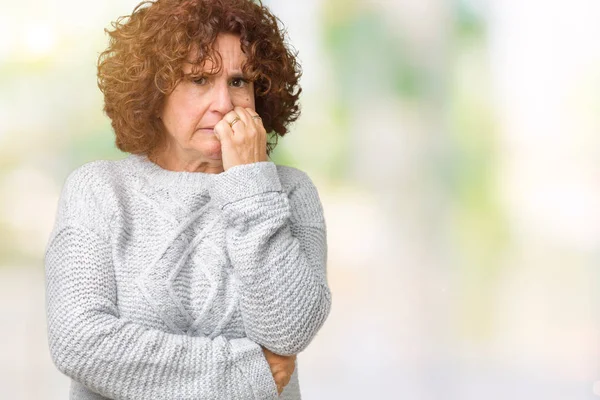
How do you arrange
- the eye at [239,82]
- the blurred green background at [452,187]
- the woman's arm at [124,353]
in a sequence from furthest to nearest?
the blurred green background at [452,187]
the eye at [239,82]
the woman's arm at [124,353]

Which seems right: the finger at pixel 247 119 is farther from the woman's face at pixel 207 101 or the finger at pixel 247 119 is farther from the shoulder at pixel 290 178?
the shoulder at pixel 290 178

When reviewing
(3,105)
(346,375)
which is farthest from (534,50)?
(3,105)

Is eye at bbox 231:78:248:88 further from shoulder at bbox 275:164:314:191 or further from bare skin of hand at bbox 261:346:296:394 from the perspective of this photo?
bare skin of hand at bbox 261:346:296:394

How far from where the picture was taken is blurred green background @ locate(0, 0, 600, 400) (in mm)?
3010

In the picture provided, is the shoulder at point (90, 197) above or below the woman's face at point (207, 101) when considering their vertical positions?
below

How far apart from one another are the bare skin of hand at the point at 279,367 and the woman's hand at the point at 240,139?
412 mm

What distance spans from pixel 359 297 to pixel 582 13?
130cm

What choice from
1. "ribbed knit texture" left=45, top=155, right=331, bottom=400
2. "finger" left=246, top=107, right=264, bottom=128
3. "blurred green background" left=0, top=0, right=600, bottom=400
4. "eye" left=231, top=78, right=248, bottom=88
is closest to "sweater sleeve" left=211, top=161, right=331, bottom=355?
"ribbed knit texture" left=45, top=155, right=331, bottom=400

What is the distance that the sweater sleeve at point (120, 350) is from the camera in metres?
1.68

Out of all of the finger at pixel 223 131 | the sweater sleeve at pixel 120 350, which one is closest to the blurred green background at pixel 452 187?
the finger at pixel 223 131

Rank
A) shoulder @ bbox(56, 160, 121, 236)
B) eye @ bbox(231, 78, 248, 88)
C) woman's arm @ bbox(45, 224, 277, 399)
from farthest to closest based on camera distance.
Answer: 1. eye @ bbox(231, 78, 248, 88)
2. shoulder @ bbox(56, 160, 121, 236)
3. woman's arm @ bbox(45, 224, 277, 399)

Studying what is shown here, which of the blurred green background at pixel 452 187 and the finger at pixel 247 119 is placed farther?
the blurred green background at pixel 452 187

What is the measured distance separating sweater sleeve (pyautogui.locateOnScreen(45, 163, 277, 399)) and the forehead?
44 cm

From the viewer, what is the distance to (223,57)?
6.15 feet
